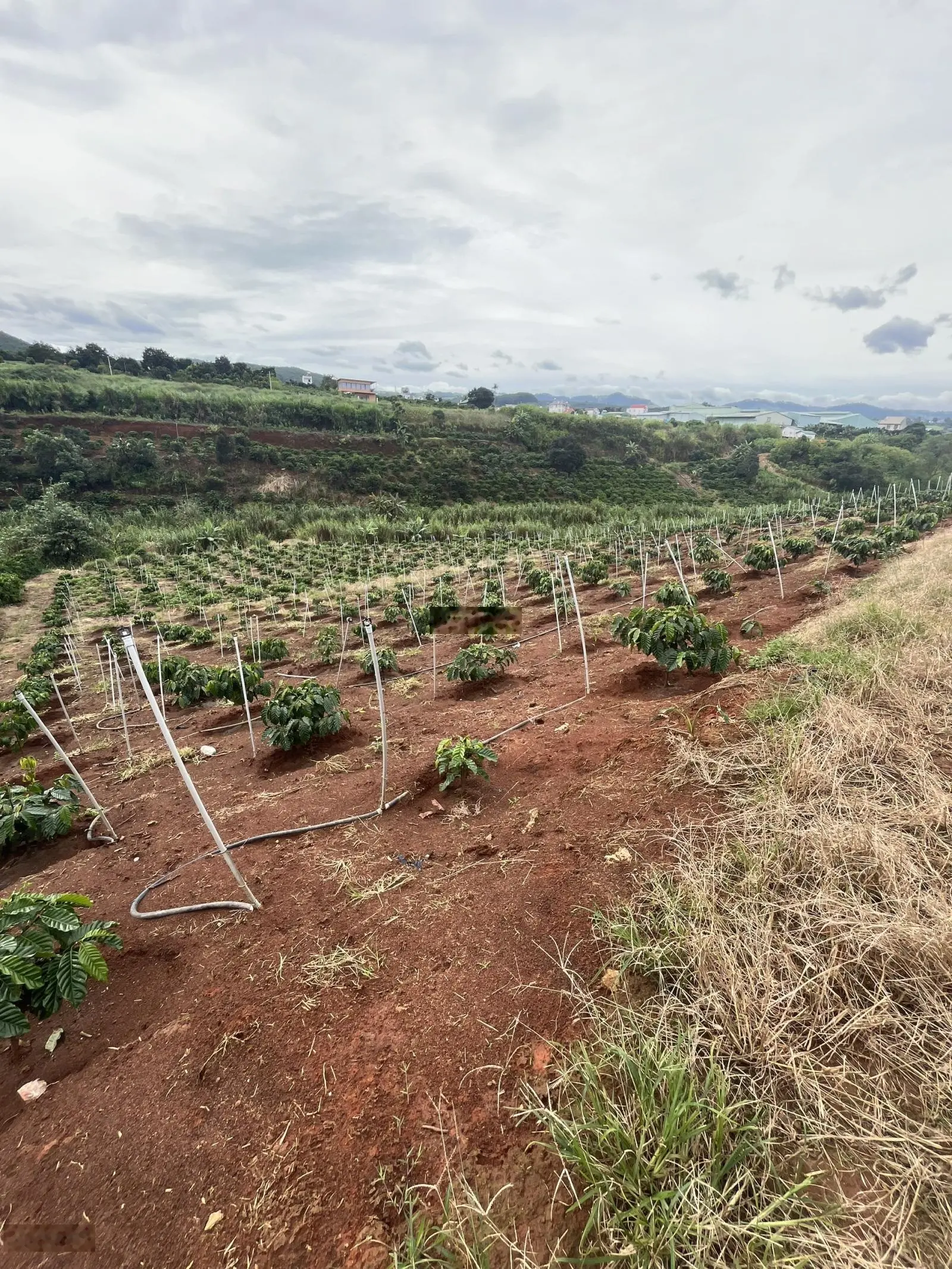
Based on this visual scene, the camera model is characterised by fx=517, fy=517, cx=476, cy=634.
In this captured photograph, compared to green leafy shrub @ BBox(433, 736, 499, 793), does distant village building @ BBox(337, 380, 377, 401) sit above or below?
above

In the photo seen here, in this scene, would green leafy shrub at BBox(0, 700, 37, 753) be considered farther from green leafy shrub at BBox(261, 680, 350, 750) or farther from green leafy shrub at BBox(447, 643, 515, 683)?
green leafy shrub at BBox(447, 643, 515, 683)

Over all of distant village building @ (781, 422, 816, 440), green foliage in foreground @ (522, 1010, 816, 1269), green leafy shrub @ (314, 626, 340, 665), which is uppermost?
distant village building @ (781, 422, 816, 440)

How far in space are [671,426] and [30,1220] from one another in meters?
97.1

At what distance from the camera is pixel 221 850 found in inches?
120

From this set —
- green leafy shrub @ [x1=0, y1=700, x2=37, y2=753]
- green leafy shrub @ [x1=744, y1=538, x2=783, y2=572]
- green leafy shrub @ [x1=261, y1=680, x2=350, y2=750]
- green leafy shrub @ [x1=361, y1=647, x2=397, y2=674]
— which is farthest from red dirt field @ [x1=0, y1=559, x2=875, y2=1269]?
green leafy shrub @ [x1=744, y1=538, x2=783, y2=572]

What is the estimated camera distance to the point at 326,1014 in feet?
7.69

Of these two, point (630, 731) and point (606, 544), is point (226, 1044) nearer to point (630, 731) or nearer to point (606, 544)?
point (630, 731)

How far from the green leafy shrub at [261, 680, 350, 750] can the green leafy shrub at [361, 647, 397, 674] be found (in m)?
2.97

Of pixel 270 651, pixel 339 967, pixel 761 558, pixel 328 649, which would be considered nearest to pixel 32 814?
pixel 339 967

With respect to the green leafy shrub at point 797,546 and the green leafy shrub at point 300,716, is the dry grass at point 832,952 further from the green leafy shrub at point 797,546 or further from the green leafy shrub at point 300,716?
the green leafy shrub at point 797,546

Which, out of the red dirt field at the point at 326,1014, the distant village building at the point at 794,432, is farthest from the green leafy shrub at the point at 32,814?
the distant village building at the point at 794,432

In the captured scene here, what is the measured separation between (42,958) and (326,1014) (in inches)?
51.8

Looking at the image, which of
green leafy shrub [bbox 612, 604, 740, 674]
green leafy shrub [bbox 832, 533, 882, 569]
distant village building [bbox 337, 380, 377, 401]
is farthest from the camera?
distant village building [bbox 337, 380, 377, 401]

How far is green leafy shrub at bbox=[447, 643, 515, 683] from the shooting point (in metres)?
7.18
